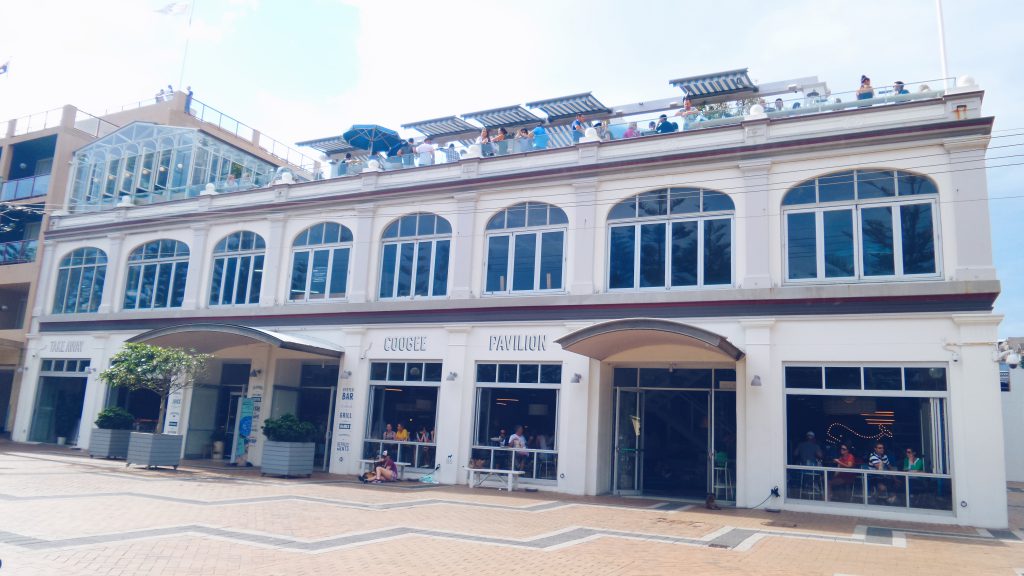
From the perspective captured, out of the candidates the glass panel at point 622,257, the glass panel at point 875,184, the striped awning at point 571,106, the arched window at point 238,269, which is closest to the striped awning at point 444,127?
the striped awning at point 571,106

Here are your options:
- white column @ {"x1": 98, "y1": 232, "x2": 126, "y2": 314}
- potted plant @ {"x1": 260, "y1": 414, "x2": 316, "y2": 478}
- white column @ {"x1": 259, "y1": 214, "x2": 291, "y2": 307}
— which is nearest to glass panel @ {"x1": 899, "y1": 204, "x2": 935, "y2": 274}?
potted plant @ {"x1": 260, "y1": 414, "x2": 316, "y2": 478}

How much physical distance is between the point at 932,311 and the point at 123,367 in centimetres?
1931

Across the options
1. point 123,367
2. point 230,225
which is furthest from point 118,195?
point 123,367

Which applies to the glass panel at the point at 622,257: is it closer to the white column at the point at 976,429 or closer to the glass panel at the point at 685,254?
the glass panel at the point at 685,254

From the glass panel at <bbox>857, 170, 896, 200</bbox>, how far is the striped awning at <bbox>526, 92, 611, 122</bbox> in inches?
324

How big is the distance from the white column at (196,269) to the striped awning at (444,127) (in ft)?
26.5

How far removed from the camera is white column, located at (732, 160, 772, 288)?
16.8 meters

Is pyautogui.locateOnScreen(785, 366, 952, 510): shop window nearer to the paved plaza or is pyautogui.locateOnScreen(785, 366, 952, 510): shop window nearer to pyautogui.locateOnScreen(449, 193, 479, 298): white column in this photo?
the paved plaza

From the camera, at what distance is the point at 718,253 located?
17.5 metres

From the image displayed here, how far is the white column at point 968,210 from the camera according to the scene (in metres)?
14.9

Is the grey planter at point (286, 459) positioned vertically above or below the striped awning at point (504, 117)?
below

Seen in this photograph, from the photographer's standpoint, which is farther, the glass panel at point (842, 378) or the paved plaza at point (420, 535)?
the glass panel at point (842, 378)

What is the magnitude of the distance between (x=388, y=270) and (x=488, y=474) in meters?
6.79

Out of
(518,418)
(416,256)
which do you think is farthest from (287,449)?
(416,256)
